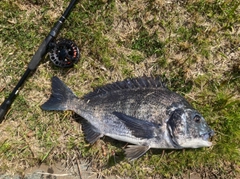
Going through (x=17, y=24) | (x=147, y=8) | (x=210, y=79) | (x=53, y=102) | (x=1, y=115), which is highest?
(x=147, y=8)

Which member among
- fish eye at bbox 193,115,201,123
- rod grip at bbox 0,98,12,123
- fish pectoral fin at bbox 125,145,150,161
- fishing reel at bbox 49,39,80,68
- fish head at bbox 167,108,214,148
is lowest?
rod grip at bbox 0,98,12,123

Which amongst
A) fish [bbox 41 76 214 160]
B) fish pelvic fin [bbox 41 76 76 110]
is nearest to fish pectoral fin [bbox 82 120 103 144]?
fish [bbox 41 76 214 160]

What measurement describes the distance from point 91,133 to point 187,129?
1292 mm

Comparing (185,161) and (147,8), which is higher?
(147,8)

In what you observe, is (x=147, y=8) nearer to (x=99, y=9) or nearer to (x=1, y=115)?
(x=99, y=9)

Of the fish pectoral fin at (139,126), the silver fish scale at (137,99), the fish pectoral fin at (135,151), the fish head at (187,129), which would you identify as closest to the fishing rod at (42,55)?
the silver fish scale at (137,99)

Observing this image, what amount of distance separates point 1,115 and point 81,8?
187 cm

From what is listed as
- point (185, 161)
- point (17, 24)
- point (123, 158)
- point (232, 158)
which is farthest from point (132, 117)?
point (17, 24)

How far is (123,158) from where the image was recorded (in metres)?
4.39

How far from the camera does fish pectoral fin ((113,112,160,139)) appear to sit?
3793mm

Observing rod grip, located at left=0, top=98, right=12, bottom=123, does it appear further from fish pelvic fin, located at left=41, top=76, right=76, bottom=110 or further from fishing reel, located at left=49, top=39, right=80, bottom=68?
fishing reel, located at left=49, top=39, right=80, bottom=68

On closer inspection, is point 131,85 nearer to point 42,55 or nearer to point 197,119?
point 197,119

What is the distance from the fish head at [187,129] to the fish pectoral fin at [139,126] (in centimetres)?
21

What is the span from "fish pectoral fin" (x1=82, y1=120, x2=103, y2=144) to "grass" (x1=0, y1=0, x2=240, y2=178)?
229mm
